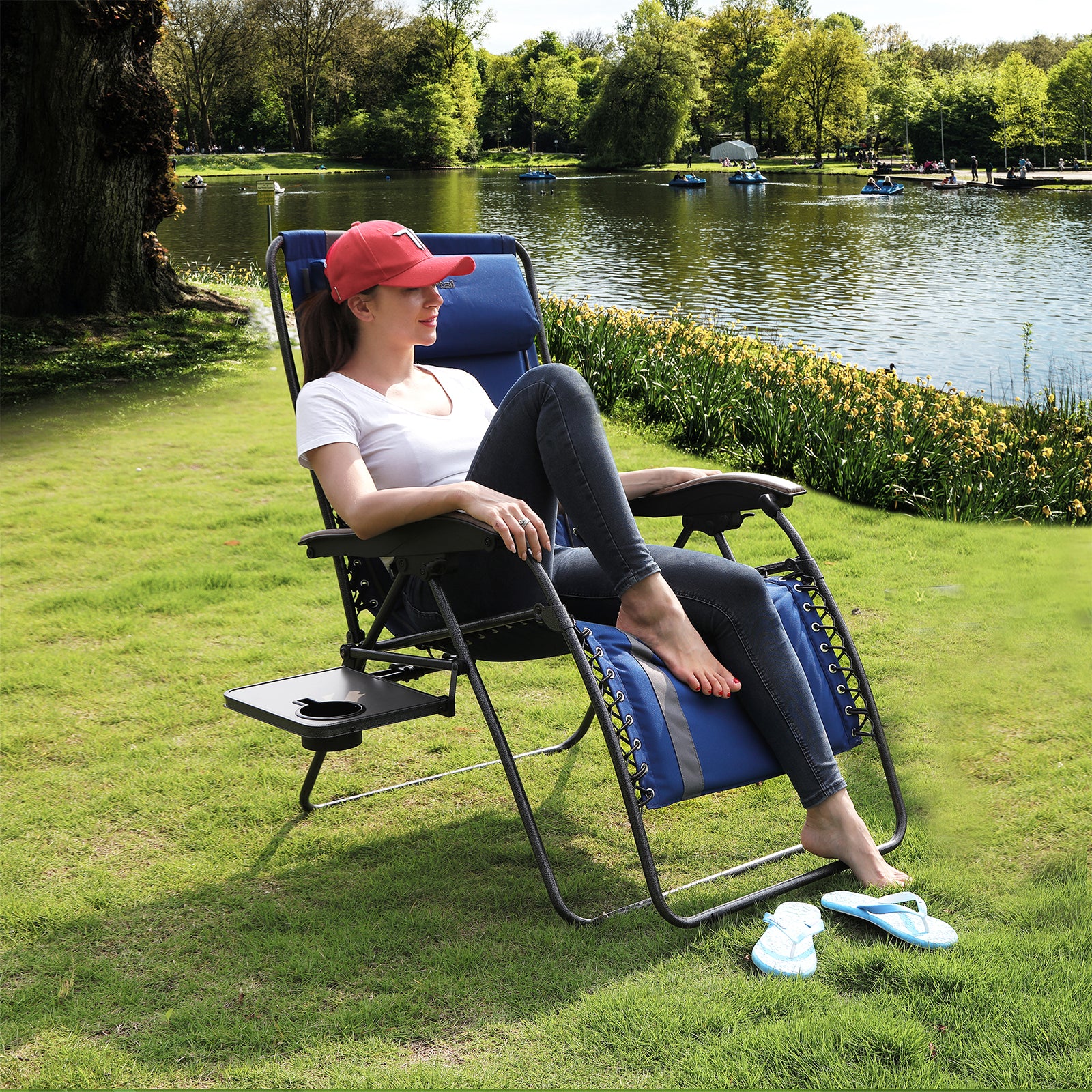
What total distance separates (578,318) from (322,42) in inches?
2287

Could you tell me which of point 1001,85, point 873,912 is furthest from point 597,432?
point 1001,85

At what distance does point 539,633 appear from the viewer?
2.41 metres

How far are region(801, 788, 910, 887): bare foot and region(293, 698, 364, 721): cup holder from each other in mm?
976

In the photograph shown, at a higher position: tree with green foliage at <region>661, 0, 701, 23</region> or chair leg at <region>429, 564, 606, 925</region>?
tree with green foliage at <region>661, 0, 701, 23</region>

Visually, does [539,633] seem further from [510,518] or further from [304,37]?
[304,37]

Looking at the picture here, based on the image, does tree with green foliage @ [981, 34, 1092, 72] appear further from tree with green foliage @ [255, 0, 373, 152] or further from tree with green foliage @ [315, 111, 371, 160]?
tree with green foliage @ [315, 111, 371, 160]

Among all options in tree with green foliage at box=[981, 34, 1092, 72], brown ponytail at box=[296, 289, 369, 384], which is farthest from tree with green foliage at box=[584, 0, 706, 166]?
brown ponytail at box=[296, 289, 369, 384]

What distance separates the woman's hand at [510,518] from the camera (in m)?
2.14

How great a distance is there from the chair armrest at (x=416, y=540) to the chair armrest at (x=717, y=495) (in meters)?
0.71

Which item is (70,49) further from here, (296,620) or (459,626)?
(459,626)

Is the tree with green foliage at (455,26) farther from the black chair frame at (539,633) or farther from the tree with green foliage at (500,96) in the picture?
the black chair frame at (539,633)

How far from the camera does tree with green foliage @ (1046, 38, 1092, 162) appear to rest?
168 ft

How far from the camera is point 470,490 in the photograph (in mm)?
2203

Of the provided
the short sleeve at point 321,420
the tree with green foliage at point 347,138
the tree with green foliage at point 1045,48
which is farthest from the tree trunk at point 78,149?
the tree with green foliage at point 1045,48
